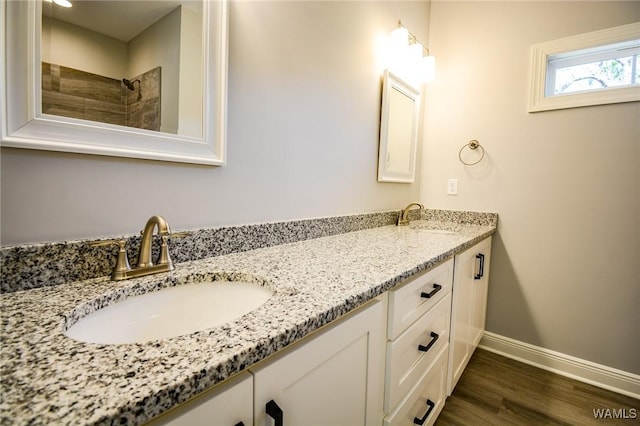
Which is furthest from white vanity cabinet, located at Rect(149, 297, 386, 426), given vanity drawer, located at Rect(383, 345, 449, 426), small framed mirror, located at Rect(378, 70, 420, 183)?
small framed mirror, located at Rect(378, 70, 420, 183)

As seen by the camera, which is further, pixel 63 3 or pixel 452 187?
pixel 452 187

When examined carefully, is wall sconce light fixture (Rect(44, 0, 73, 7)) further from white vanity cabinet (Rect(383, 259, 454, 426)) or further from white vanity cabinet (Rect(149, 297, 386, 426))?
white vanity cabinet (Rect(383, 259, 454, 426))

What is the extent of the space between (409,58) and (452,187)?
0.94 metres

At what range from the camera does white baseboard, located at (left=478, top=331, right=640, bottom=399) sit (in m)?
1.54

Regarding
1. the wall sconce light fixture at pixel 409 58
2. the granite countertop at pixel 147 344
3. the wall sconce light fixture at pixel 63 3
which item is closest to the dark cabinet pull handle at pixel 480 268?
the granite countertop at pixel 147 344

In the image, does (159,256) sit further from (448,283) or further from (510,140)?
(510,140)

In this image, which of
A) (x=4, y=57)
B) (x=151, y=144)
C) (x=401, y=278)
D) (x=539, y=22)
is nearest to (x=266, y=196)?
(x=151, y=144)

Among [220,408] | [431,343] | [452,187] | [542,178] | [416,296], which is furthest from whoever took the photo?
[452,187]

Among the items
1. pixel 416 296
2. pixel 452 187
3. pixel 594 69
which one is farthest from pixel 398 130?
pixel 416 296

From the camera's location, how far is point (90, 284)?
0.64 m

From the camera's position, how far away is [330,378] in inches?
23.3

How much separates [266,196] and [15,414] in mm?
853

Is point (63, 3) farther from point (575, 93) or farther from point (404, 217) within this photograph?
point (575, 93)

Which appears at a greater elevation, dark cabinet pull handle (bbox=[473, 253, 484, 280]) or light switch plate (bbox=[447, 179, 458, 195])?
light switch plate (bbox=[447, 179, 458, 195])
